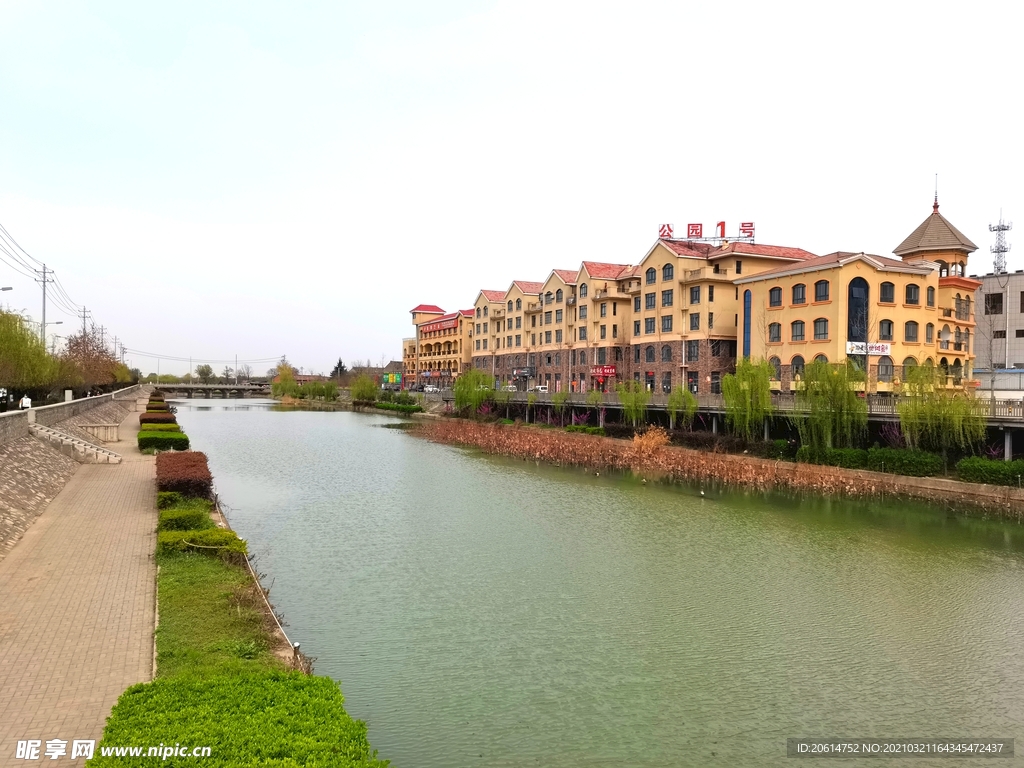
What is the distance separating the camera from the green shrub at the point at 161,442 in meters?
28.6

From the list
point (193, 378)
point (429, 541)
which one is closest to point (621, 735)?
point (429, 541)

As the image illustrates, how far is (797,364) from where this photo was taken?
35719 millimetres

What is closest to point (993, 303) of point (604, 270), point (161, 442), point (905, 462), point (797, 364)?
point (797, 364)

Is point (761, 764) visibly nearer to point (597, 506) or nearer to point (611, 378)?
point (597, 506)

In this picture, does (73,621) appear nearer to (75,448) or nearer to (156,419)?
(75,448)

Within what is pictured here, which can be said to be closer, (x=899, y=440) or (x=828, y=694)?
(x=828, y=694)

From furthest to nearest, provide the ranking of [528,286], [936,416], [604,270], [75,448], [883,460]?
[528,286] < [604,270] < [75,448] < [883,460] < [936,416]

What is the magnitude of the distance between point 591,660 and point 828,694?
3218 mm

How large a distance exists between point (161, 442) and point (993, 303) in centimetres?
5269

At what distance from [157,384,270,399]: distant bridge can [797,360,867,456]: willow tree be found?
330ft

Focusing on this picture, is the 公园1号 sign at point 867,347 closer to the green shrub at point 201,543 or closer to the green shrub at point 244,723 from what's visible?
the green shrub at point 201,543

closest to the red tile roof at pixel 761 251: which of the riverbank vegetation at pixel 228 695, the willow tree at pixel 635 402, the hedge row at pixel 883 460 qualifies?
the willow tree at pixel 635 402

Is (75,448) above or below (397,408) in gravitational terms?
below

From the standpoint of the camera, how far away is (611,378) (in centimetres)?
5019
